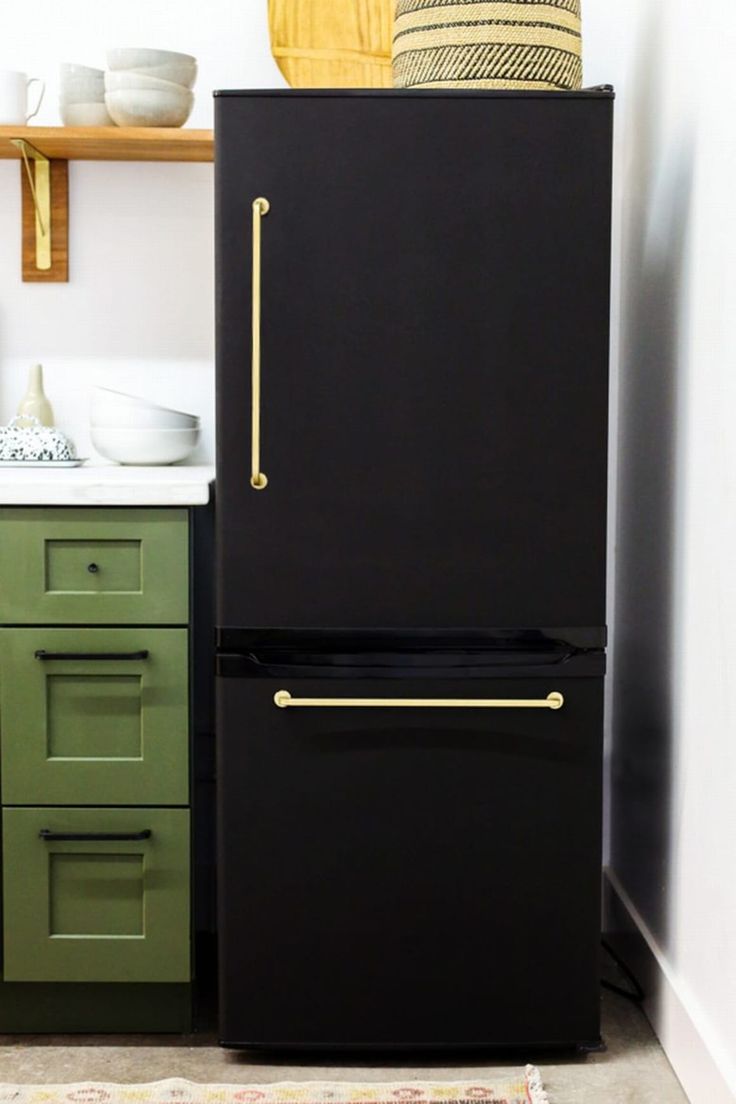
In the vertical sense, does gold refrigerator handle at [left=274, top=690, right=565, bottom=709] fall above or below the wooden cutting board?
below

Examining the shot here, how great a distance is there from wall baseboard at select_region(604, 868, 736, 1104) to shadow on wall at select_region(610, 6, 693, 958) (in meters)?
0.03

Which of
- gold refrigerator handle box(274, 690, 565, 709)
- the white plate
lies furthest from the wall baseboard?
the white plate

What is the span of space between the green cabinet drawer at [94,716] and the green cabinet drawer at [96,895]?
0.13ft

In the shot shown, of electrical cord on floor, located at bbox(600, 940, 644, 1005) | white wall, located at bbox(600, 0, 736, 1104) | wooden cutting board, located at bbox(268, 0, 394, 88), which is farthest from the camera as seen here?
wooden cutting board, located at bbox(268, 0, 394, 88)

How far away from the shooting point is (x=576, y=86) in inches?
85.0

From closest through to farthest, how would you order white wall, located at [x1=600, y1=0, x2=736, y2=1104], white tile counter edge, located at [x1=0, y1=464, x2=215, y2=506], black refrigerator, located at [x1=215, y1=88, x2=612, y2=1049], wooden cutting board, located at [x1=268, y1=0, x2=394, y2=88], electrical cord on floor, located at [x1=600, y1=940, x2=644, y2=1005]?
white wall, located at [x1=600, y1=0, x2=736, y2=1104], black refrigerator, located at [x1=215, y1=88, x2=612, y2=1049], white tile counter edge, located at [x1=0, y1=464, x2=215, y2=506], electrical cord on floor, located at [x1=600, y1=940, x2=644, y2=1005], wooden cutting board, located at [x1=268, y1=0, x2=394, y2=88]

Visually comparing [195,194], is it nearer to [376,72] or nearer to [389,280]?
[376,72]

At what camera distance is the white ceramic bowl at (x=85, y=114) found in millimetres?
2438

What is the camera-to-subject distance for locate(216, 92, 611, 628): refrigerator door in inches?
78.4

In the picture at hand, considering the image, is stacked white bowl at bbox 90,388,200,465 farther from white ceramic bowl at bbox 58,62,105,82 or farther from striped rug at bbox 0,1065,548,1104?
striped rug at bbox 0,1065,548,1104

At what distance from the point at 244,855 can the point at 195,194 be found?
4.25 ft

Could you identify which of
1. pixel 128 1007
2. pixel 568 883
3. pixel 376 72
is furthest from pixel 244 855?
pixel 376 72

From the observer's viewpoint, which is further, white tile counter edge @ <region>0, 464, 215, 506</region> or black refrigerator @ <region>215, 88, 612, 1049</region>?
white tile counter edge @ <region>0, 464, 215, 506</region>

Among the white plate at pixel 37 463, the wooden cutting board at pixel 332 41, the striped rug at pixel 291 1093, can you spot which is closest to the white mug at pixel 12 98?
the wooden cutting board at pixel 332 41
